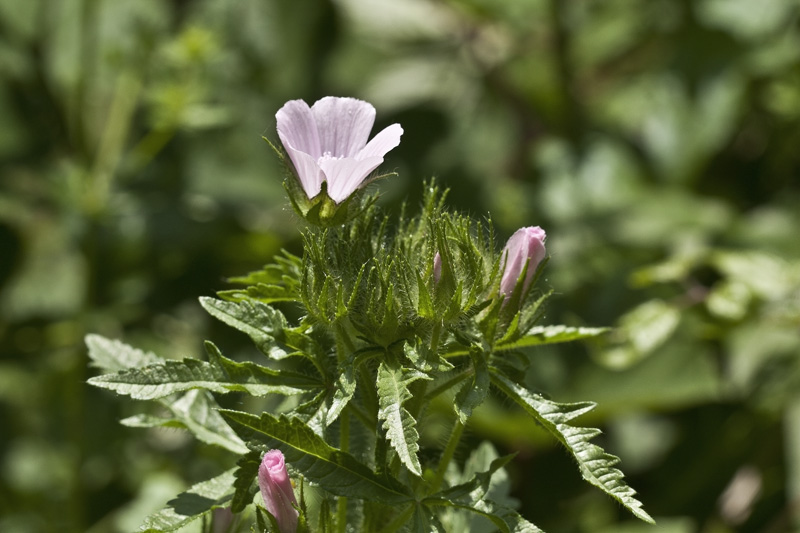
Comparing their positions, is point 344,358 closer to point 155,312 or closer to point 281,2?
Result: point 155,312

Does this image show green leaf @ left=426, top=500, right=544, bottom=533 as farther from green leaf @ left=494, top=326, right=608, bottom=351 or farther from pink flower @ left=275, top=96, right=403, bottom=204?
pink flower @ left=275, top=96, right=403, bottom=204

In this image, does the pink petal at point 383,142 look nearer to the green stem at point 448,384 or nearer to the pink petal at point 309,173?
the pink petal at point 309,173

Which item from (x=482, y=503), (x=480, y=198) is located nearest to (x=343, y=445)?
(x=482, y=503)

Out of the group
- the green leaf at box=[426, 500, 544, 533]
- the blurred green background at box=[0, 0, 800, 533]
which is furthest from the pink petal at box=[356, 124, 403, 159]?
the blurred green background at box=[0, 0, 800, 533]

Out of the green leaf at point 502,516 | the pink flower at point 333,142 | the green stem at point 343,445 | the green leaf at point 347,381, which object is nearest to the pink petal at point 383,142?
the pink flower at point 333,142

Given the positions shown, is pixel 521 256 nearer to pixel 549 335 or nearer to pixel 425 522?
pixel 549 335

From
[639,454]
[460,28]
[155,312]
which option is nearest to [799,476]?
[639,454]
